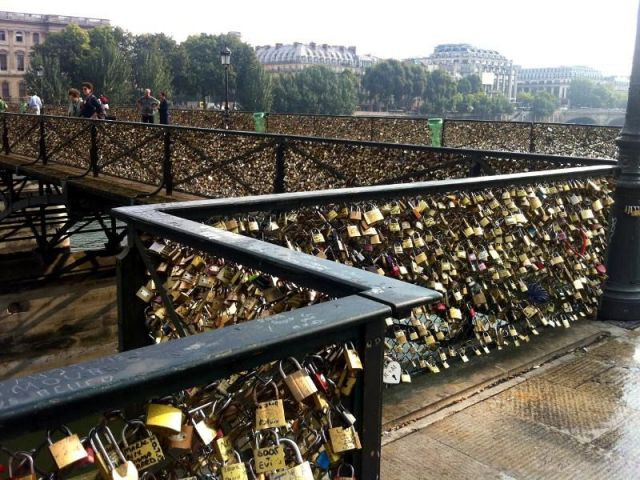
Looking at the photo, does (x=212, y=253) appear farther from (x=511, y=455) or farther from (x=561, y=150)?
(x=561, y=150)

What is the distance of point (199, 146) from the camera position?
33.8 feet

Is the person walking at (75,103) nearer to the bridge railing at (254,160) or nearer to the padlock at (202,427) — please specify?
the bridge railing at (254,160)

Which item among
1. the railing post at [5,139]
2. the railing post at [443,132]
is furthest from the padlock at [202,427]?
the railing post at [5,139]

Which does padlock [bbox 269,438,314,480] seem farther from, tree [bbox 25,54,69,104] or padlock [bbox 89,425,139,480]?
tree [bbox 25,54,69,104]

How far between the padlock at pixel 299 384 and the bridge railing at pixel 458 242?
1.16 m

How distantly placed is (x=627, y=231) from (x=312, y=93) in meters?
88.5

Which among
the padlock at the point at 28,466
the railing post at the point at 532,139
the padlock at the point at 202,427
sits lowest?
the padlock at the point at 202,427

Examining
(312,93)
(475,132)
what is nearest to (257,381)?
(475,132)

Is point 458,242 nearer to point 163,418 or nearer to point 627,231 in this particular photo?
point 627,231

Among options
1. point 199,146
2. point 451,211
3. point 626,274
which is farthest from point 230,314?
point 199,146

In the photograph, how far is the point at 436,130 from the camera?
17.2 meters

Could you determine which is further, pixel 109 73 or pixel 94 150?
pixel 109 73

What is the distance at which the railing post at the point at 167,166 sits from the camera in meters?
10.7

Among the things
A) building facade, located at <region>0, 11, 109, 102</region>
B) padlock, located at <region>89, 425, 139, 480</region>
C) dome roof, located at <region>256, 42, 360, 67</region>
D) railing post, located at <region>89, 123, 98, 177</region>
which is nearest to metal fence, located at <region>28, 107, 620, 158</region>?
railing post, located at <region>89, 123, 98, 177</region>
